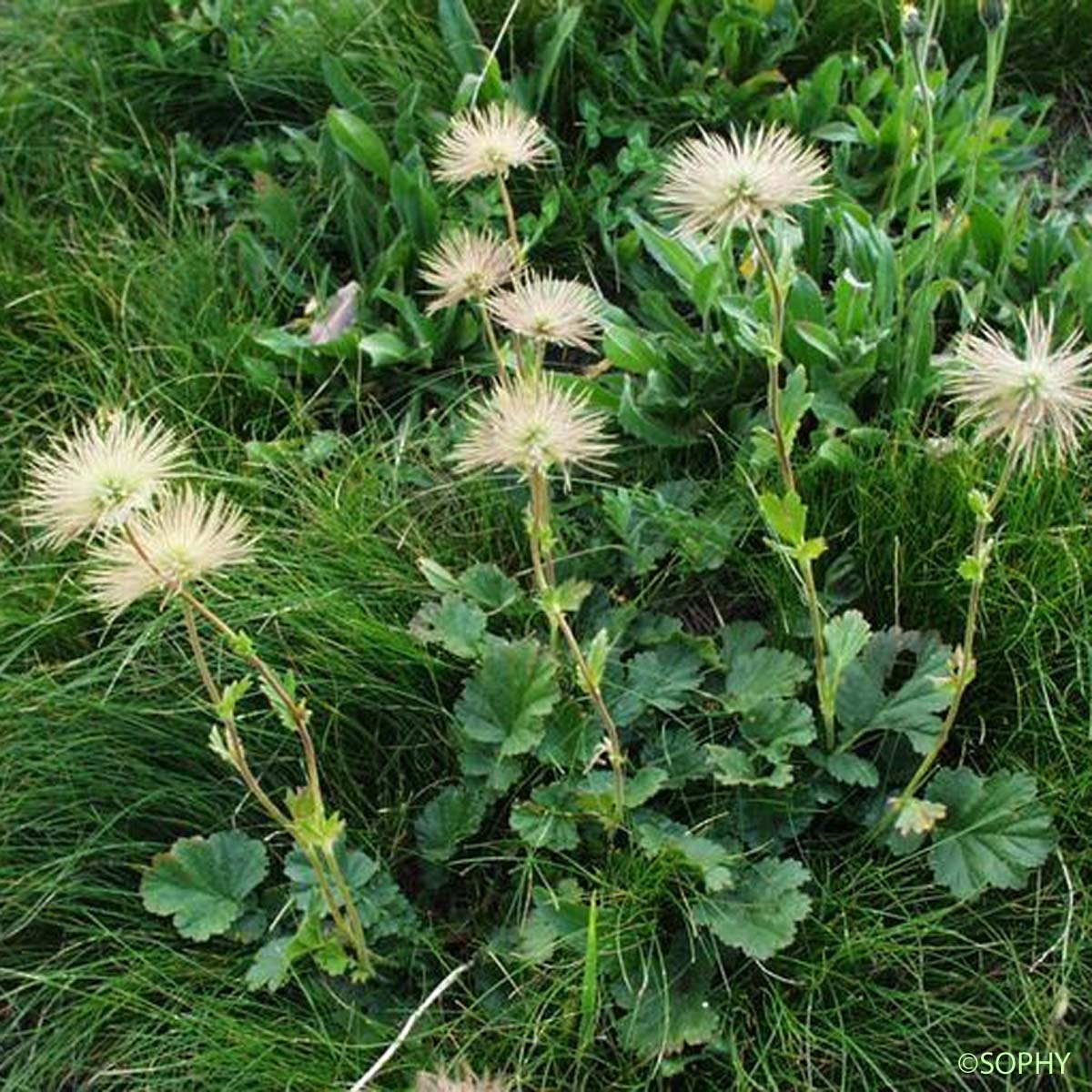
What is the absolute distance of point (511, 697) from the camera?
2043 millimetres

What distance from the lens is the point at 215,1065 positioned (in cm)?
190

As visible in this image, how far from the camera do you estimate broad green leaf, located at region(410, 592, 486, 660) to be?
211cm

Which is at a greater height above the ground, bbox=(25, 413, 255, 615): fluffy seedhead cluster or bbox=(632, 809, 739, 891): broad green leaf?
bbox=(25, 413, 255, 615): fluffy seedhead cluster

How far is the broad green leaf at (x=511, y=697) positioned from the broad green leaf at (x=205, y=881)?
328mm

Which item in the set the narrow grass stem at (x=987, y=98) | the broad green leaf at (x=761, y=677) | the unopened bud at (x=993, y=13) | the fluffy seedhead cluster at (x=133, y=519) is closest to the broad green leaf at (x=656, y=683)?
the broad green leaf at (x=761, y=677)

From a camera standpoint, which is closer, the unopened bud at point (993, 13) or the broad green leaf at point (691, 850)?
the broad green leaf at point (691, 850)

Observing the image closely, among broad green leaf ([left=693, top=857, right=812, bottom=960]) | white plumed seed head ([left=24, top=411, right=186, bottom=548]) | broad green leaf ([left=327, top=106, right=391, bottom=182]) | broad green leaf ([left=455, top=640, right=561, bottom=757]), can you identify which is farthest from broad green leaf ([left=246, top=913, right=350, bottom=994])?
broad green leaf ([left=327, top=106, right=391, bottom=182])

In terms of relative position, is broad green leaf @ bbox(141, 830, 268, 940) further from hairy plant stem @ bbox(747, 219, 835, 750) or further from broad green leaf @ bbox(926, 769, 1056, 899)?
broad green leaf @ bbox(926, 769, 1056, 899)

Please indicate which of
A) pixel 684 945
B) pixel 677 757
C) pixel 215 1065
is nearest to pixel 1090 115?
pixel 677 757

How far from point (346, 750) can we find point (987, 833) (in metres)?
0.90

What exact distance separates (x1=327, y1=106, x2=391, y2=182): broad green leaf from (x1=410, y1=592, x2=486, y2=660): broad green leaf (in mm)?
1088

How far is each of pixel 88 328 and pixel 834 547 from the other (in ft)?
4.74

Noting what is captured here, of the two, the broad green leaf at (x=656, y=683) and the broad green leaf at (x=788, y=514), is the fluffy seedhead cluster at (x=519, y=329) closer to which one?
the broad green leaf at (x=788, y=514)

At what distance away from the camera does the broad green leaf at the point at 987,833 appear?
1.92 metres
